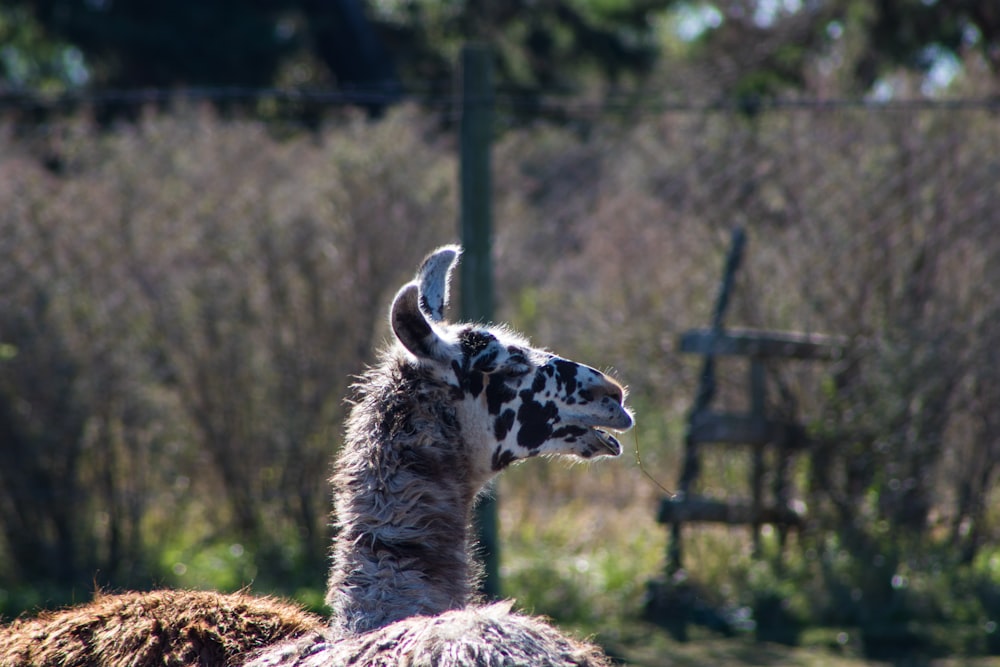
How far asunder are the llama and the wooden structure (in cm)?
338

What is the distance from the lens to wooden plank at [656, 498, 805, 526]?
7219mm

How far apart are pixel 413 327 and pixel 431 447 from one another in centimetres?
35

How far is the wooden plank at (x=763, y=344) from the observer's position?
7.12m

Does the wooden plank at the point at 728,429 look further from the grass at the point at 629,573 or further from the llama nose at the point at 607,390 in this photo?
the llama nose at the point at 607,390

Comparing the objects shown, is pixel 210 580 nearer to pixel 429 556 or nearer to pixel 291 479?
pixel 291 479

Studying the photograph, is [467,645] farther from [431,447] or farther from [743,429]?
[743,429]

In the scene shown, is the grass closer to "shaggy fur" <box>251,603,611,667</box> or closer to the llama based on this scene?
the llama

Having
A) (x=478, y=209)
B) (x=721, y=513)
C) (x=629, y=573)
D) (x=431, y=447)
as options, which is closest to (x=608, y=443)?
(x=431, y=447)

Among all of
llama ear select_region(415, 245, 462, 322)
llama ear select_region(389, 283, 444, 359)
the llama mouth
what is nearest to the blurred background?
llama ear select_region(415, 245, 462, 322)

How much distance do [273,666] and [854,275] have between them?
5.42 m

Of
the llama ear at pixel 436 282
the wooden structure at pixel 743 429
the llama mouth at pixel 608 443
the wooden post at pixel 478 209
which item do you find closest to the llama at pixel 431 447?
the llama mouth at pixel 608 443

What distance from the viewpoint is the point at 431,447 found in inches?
141

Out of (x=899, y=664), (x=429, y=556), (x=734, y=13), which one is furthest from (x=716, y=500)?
(x=734, y=13)

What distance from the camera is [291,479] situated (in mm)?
7922
